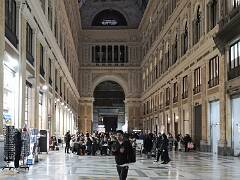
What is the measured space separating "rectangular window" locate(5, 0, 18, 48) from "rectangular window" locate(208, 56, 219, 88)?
16195mm

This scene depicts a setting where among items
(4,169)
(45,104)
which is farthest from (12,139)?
(45,104)

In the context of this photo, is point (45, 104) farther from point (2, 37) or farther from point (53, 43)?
point (2, 37)

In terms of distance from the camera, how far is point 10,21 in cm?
2216

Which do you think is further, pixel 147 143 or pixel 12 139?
pixel 147 143

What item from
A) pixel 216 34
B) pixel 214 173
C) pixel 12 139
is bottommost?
pixel 214 173

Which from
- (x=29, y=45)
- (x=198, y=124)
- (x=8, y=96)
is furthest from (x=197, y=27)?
(x=8, y=96)

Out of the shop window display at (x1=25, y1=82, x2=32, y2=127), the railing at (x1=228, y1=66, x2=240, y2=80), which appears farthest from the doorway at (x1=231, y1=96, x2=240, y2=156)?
the shop window display at (x1=25, y1=82, x2=32, y2=127)

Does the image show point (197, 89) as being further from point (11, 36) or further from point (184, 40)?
point (11, 36)

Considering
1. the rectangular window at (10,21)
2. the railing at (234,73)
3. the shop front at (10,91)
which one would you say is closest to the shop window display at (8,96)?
the shop front at (10,91)

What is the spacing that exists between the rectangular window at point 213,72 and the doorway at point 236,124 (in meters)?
3.38

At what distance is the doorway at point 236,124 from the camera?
1208 inches

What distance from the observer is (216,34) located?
3216cm

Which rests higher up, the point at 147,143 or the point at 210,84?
the point at 210,84

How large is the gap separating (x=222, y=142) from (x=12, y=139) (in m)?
17.8
